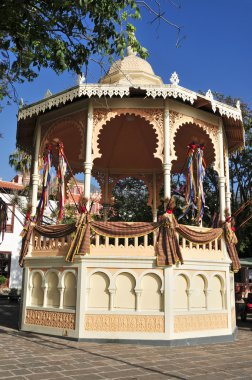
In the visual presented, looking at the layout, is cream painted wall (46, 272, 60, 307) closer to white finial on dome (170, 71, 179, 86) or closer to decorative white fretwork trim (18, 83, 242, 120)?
decorative white fretwork trim (18, 83, 242, 120)

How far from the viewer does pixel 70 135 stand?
43.3 ft

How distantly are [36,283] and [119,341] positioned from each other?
9.87 feet

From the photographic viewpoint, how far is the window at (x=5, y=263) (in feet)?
99.9

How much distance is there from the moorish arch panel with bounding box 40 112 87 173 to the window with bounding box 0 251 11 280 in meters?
18.2

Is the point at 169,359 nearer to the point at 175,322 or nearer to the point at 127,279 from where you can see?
the point at 175,322

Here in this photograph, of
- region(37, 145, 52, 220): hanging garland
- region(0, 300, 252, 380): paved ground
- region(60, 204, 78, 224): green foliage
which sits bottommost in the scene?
region(0, 300, 252, 380): paved ground

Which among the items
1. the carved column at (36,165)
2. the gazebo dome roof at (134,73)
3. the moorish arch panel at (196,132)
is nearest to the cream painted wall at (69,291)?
the carved column at (36,165)

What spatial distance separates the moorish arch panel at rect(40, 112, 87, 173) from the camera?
10.6m

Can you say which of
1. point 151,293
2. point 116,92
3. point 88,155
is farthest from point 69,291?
point 116,92

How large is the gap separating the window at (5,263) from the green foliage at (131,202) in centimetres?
1233

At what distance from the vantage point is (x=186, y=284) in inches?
382

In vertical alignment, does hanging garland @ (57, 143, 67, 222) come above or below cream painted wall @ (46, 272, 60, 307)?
above

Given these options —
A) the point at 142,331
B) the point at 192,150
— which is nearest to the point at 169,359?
the point at 142,331

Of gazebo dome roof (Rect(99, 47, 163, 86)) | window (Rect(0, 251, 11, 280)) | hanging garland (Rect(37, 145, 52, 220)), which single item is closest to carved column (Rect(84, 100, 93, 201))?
hanging garland (Rect(37, 145, 52, 220))
